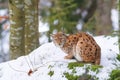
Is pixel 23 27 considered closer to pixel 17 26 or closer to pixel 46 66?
pixel 17 26

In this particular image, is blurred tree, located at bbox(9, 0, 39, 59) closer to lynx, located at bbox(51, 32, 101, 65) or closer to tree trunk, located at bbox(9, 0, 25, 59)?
tree trunk, located at bbox(9, 0, 25, 59)

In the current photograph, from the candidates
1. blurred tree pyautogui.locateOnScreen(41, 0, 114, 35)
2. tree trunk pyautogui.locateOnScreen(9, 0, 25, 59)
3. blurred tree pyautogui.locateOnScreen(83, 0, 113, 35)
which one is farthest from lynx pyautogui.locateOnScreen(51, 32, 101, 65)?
blurred tree pyautogui.locateOnScreen(83, 0, 113, 35)

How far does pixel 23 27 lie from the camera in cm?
762

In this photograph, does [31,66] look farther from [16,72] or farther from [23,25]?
[23,25]

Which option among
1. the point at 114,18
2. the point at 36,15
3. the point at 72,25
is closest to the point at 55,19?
the point at 72,25

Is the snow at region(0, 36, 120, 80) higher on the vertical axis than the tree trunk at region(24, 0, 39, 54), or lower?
lower

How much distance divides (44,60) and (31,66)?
0.62 ft

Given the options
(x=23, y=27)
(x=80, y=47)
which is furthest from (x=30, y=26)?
(x=80, y=47)

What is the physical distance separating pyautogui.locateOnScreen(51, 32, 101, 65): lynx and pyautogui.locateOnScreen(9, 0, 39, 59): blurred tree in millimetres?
1805

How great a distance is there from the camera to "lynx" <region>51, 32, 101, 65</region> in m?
5.70

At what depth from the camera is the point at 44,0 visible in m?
22.8

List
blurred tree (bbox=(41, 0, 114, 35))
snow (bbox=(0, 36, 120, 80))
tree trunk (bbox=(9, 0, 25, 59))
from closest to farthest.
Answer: snow (bbox=(0, 36, 120, 80)) → tree trunk (bbox=(9, 0, 25, 59)) → blurred tree (bbox=(41, 0, 114, 35))

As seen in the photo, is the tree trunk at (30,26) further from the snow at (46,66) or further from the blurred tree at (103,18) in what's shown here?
the blurred tree at (103,18)

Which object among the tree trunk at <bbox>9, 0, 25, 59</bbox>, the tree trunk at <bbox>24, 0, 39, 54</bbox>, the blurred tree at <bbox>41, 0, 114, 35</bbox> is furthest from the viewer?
the blurred tree at <bbox>41, 0, 114, 35</bbox>
